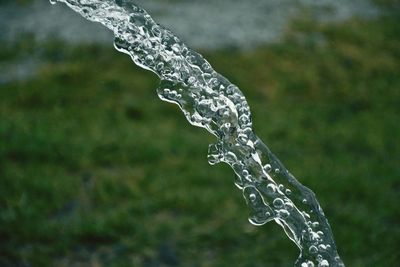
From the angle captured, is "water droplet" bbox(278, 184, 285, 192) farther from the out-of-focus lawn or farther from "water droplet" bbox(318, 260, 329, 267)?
the out-of-focus lawn

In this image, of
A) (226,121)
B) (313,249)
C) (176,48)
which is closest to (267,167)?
(226,121)

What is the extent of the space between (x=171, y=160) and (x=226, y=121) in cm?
191

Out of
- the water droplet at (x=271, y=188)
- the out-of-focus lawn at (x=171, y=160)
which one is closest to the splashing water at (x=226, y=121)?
the water droplet at (x=271, y=188)

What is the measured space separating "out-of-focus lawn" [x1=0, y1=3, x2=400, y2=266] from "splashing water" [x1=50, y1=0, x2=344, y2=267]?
94cm

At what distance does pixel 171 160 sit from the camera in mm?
3975

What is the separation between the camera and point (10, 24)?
621 cm

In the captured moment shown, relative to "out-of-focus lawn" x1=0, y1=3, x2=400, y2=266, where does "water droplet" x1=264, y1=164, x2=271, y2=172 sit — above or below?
above

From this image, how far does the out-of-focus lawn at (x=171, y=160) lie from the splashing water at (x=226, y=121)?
936mm

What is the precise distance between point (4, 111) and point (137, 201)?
158cm

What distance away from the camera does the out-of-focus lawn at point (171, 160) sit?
305 cm

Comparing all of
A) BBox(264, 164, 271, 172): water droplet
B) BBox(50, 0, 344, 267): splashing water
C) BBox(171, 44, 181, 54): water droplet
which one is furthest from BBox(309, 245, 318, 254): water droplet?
BBox(171, 44, 181, 54): water droplet

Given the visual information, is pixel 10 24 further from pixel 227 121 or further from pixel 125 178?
pixel 227 121

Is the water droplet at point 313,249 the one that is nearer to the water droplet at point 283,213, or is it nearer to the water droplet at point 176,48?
the water droplet at point 283,213

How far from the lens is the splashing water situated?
6.74ft
